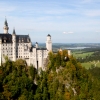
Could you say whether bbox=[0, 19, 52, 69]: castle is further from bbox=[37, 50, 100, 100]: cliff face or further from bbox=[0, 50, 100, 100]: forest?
bbox=[37, 50, 100, 100]: cliff face

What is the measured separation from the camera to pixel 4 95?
55.8 metres

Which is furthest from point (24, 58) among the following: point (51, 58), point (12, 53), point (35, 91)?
point (35, 91)

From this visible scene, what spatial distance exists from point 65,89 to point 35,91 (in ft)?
25.3

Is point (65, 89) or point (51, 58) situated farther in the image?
point (51, 58)

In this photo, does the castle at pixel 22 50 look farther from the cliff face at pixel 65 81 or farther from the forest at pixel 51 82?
the cliff face at pixel 65 81

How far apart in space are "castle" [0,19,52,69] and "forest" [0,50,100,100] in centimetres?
592

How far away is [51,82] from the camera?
63.1m

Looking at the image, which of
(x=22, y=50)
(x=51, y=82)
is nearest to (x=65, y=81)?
(x=51, y=82)

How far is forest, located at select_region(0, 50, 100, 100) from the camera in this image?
188ft

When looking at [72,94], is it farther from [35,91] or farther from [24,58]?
[24,58]

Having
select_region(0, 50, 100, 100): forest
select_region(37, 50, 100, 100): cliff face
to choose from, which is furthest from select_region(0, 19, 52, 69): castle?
select_region(37, 50, 100, 100): cliff face

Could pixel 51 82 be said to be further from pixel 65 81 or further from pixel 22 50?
pixel 22 50

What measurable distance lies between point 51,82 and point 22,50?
18139 millimetres

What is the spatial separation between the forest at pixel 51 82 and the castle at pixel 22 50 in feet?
19.4
